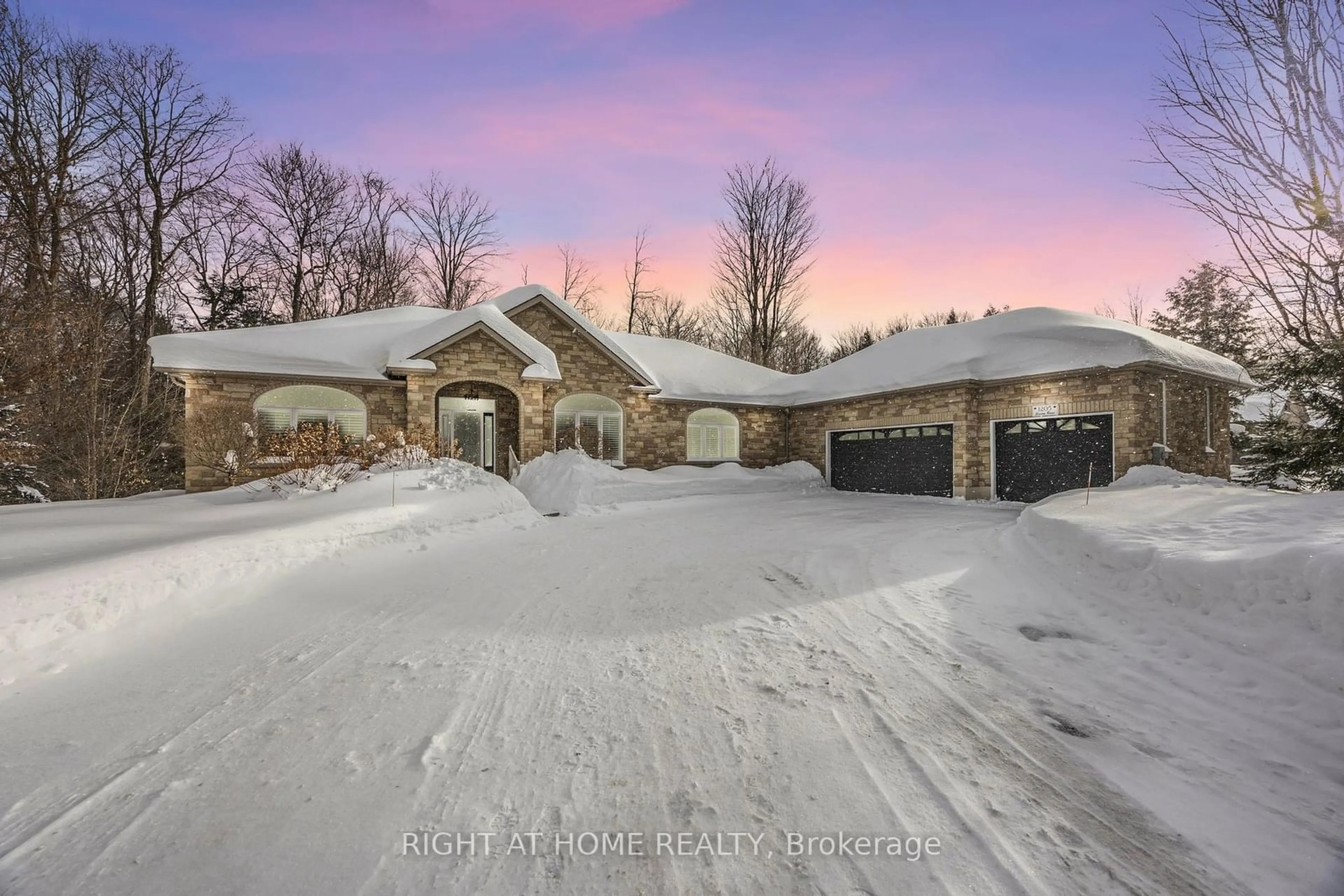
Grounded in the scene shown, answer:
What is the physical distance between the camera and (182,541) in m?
5.12

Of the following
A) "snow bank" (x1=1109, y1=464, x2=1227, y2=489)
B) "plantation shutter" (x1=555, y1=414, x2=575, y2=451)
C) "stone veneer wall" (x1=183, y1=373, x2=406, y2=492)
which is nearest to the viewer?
"snow bank" (x1=1109, y1=464, x2=1227, y2=489)

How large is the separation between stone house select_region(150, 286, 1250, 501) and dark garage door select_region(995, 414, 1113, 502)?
0.11 ft

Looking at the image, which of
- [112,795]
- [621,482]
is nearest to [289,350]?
[621,482]

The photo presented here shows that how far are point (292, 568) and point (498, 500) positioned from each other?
13.3 feet

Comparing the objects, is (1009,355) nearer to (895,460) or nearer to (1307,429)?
(895,460)

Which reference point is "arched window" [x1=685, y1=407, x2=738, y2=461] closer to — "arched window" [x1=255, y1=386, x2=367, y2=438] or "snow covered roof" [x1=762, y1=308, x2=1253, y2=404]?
"snow covered roof" [x1=762, y1=308, x2=1253, y2=404]

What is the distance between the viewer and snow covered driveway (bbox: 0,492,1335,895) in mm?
1693

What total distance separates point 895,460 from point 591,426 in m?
9.58

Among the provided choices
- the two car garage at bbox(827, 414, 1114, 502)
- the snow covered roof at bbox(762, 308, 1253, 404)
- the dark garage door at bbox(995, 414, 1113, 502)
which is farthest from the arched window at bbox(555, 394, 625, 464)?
the dark garage door at bbox(995, 414, 1113, 502)

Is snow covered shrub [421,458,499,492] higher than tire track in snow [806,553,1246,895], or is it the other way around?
snow covered shrub [421,458,499,492]

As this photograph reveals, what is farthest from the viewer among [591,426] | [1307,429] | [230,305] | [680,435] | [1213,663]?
[230,305]

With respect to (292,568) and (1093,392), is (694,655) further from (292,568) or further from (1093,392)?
(1093,392)

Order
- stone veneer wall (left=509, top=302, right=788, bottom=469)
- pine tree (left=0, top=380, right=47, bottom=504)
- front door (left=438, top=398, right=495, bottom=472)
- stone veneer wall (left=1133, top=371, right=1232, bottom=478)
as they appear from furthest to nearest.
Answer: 1. stone veneer wall (left=509, top=302, right=788, bottom=469)
2. front door (left=438, top=398, right=495, bottom=472)
3. stone veneer wall (left=1133, top=371, right=1232, bottom=478)
4. pine tree (left=0, top=380, right=47, bottom=504)

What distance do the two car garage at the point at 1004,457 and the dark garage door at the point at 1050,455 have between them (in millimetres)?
13
